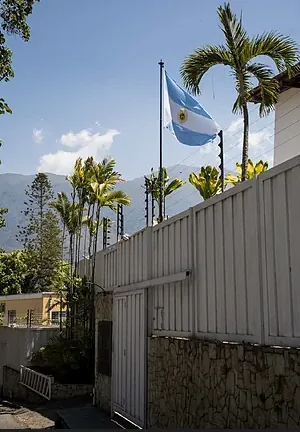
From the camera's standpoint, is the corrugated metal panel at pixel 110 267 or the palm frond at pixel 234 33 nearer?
the palm frond at pixel 234 33

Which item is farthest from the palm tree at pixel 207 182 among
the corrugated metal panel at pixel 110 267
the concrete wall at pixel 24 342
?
the concrete wall at pixel 24 342

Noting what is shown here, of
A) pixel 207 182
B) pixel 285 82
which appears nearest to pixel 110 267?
pixel 207 182

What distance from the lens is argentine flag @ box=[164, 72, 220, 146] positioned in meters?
12.6

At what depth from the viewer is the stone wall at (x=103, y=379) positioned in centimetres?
1281

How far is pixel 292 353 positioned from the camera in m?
5.19

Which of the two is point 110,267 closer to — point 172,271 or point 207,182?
point 172,271

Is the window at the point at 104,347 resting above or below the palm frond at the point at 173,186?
below

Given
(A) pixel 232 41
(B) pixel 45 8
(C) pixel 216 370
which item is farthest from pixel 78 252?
(C) pixel 216 370

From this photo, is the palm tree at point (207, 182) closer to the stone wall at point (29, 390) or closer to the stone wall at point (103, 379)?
the stone wall at point (103, 379)

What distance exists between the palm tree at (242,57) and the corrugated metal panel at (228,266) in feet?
16.1

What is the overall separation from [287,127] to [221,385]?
11563mm

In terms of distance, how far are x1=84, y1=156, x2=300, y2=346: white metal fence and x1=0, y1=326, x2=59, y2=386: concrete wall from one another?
10.6 metres

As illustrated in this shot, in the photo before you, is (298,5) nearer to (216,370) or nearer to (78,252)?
(216,370)

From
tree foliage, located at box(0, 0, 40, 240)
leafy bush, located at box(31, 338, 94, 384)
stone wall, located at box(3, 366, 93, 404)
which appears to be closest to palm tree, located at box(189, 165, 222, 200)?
leafy bush, located at box(31, 338, 94, 384)
